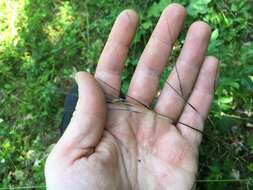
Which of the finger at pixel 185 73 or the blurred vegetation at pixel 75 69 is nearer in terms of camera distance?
the finger at pixel 185 73

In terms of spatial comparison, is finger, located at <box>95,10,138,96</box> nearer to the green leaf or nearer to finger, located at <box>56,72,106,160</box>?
finger, located at <box>56,72,106,160</box>

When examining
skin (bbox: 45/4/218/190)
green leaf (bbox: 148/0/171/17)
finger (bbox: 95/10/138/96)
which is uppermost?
green leaf (bbox: 148/0/171/17)

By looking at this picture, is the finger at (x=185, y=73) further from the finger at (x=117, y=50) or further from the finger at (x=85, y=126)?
the finger at (x=85, y=126)

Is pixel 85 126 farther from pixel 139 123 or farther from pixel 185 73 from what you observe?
pixel 185 73

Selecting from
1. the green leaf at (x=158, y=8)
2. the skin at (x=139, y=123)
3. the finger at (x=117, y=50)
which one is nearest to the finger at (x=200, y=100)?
the skin at (x=139, y=123)

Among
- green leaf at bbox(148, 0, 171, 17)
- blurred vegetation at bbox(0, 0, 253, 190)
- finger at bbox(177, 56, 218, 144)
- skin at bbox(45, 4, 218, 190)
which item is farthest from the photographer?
green leaf at bbox(148, 0, 171, 17)

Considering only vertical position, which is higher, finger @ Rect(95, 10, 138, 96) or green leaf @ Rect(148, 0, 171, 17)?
green leaf @ Rect(148, 0, 171, 17)

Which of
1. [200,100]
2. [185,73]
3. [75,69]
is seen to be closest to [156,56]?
[185,73]

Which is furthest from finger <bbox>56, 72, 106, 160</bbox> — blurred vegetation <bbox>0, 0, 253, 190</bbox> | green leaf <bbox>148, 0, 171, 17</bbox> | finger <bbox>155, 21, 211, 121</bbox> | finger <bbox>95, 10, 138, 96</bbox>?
green leaf <bbox>148, 0, 171, 17</bbox>
